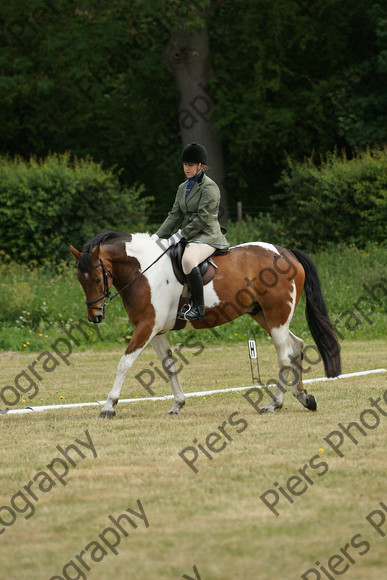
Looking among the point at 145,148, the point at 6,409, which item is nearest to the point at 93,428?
the point at 6,409

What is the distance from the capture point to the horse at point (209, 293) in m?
9.18

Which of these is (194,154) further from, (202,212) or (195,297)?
(195,297)

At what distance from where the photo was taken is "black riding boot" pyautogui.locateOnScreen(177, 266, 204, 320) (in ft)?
30.6

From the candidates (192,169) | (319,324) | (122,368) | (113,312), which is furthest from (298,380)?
(113,312)

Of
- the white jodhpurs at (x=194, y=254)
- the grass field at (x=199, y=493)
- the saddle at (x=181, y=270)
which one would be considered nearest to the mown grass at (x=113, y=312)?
the grass field at (x=199, y=493)

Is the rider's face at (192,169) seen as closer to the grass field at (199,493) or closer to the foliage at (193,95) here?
the grass field at (199,493)

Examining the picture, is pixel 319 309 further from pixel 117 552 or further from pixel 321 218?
pixel 321 218

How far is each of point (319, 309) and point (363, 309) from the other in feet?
25.1

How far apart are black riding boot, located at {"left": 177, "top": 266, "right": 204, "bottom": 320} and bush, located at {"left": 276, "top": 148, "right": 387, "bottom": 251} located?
1222 centimetres

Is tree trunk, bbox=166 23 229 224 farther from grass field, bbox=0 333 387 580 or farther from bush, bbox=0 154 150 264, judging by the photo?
grass field, bbox=0 333 387 580

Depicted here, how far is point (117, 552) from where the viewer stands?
190 inches

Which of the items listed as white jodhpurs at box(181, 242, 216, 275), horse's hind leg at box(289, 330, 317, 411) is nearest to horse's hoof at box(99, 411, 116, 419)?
white jodhpurs at box(181, 242, 216, 275)

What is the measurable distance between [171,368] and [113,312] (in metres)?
7.48

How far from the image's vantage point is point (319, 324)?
9.69m
